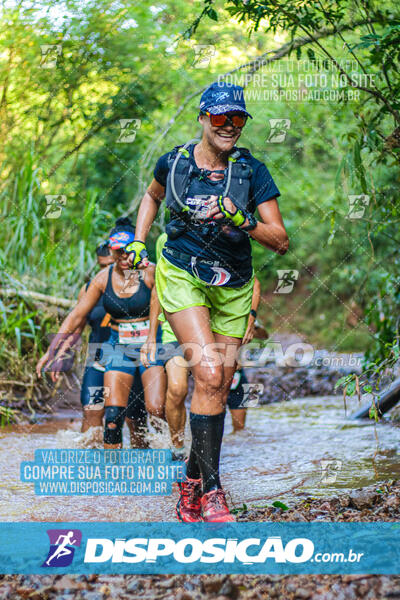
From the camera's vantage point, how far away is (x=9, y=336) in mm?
7230

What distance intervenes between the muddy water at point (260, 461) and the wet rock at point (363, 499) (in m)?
0.43

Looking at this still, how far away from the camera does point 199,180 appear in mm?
3502

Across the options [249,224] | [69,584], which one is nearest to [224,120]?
[249,224]

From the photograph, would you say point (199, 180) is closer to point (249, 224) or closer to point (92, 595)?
point (249, 224)

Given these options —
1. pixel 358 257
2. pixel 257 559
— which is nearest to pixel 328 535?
pixel 257 559

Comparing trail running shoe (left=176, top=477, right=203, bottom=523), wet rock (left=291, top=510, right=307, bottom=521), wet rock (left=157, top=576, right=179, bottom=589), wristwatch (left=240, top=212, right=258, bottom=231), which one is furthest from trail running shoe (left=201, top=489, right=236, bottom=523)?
wristwatch (left=240, top=212, right=258, bottom=231)

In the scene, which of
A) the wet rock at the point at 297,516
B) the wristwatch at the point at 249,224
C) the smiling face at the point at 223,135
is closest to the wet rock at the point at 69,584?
the wet rock at the point at 297,516

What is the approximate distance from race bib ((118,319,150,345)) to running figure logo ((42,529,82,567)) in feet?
7.98

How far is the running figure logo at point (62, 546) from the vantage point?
2967mm

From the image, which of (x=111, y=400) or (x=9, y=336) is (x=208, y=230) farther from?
(x=9, y=336)

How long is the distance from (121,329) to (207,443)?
2.47 m

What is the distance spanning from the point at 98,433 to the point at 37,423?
1505 millimetres

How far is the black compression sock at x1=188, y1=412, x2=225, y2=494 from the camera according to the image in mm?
3309

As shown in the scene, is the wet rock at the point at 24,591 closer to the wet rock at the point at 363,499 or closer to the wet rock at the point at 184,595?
the wet rock at the point at 184,595
